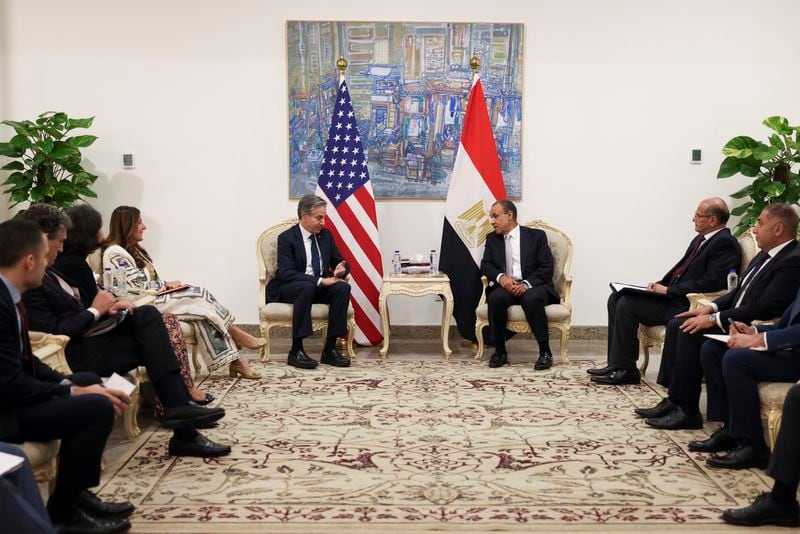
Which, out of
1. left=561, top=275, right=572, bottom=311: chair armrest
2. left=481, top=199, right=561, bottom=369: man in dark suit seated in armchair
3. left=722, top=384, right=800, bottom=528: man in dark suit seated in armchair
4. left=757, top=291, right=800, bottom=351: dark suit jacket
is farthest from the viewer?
left=561, top=275, right=572, bottom=311: chair armrest

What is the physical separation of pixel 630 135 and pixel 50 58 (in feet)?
18.3

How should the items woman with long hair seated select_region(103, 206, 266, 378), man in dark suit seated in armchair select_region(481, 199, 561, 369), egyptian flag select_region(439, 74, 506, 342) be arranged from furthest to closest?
egyptian flag select_region(439, 74, 506, 342) → man in dark suit seated in armchair select_region(481, 199, 561, 369) → woman with long hair seated select_region(103, 206, 266, 378)

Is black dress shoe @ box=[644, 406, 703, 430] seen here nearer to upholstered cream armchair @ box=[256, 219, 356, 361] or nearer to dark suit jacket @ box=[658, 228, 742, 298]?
dark suit jacket @ box=[658, 228, 742, 298]

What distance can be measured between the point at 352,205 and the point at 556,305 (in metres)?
2.11

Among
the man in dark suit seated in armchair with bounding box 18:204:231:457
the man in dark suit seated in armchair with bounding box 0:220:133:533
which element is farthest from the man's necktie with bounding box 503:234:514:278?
the man in dark suit seated in armchair with bounding box 0:220:133:533

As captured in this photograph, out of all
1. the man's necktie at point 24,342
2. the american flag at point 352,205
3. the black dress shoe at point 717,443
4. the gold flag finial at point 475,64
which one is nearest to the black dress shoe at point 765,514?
the black dress shoe at point 717,443

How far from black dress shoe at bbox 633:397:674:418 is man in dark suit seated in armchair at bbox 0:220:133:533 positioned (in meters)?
3.34

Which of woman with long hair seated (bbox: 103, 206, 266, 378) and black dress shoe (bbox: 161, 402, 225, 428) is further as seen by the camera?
woman with long hair seated (bbox: 103, 206, 266, 378)

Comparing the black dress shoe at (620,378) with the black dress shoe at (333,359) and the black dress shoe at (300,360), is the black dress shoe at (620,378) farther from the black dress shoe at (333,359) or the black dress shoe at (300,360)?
the black dress shoe at (300,360)

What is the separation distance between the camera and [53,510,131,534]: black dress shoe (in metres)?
3.58

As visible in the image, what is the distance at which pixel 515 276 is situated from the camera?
7.76 m

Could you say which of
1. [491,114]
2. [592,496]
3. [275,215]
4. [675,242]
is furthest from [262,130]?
[592,496]

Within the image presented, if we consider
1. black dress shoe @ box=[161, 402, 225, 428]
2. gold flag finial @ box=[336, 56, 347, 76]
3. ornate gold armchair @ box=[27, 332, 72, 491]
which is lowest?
black dress shoe @ box=[161, 402, 225, 428]

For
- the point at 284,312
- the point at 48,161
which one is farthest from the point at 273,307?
the point at 48,161
